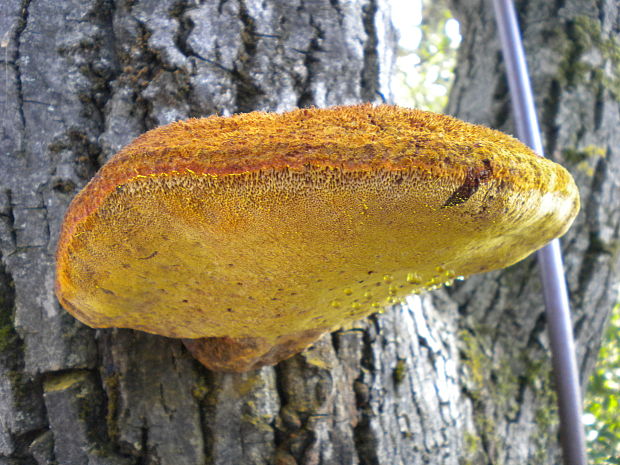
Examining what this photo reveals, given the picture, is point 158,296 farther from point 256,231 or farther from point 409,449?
point 409,449

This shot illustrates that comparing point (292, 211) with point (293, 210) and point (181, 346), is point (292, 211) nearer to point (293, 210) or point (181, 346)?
point (293, 210)

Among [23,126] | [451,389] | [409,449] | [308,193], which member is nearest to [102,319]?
[308,193]

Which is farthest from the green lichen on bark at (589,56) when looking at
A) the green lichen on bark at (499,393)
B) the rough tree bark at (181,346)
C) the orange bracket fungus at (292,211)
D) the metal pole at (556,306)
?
the orange bracket fungus at (292,211)

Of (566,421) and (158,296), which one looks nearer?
(158,296)

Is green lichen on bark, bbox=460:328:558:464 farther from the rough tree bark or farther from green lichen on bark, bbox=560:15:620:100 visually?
green lichen on bark, bbox=560:15:620:100

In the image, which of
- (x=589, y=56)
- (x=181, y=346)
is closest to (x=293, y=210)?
(x=181, y=346)

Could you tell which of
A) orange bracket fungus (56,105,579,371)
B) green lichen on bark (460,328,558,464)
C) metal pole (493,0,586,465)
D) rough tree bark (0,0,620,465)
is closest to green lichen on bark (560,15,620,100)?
metal pole (493,0,586,465)

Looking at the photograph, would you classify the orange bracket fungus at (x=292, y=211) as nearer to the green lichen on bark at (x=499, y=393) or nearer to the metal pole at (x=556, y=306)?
the metal pole at (x=556, y=306)
